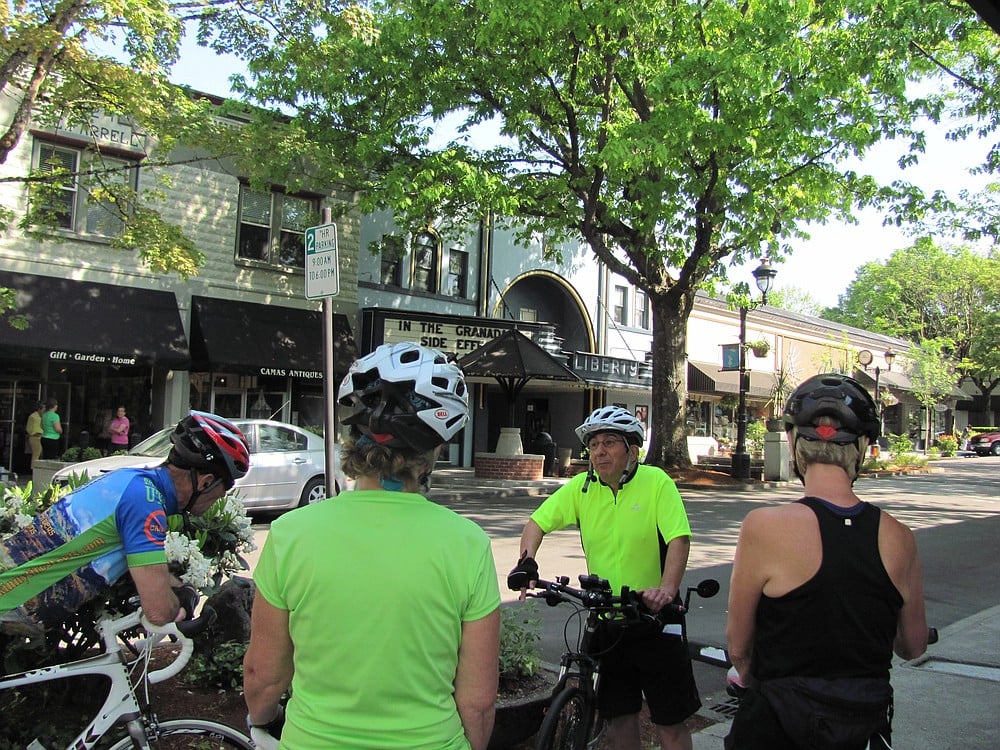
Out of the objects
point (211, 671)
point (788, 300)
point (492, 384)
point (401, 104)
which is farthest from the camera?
point (788, 300)

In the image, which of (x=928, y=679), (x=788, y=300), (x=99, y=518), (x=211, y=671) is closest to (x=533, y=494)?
(x=928, y=679)

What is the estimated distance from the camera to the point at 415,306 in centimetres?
2244

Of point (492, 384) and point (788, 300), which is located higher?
point (788, 300)

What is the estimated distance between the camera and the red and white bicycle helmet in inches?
119

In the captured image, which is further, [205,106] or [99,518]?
[205,106]

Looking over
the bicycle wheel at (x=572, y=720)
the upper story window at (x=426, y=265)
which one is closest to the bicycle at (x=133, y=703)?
the bicycle wheel at (x=572, y=720)

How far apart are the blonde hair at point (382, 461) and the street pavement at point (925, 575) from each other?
4.10ft

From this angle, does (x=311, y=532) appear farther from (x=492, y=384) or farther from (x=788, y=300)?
(x=788, y=300)

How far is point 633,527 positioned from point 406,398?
1.84m

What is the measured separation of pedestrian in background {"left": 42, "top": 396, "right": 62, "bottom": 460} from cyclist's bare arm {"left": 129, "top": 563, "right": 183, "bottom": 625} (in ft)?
50.1

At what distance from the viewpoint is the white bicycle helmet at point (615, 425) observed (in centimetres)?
363

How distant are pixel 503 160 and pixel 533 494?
7.39 meters

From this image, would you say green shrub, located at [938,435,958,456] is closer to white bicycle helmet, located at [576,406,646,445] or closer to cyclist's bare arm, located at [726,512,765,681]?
white bicycle helmet, located at [576,406,646,445]

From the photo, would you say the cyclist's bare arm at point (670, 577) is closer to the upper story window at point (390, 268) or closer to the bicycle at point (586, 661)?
the bicycle at point (586, 661)
